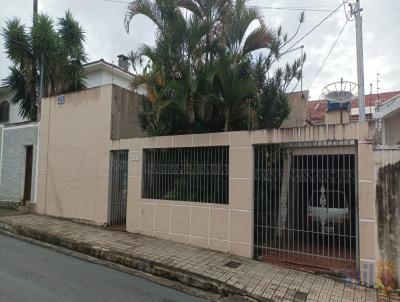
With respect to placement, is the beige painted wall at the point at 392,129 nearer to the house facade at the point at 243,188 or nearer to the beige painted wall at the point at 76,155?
the house facade at the point at 243,188

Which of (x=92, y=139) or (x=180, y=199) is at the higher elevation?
(x=92, y=139)

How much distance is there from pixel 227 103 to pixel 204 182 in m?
1.87

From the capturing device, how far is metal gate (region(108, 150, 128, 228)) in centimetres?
901

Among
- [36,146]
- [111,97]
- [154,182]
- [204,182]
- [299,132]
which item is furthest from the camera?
[36,146]

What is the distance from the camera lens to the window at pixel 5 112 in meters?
18.6

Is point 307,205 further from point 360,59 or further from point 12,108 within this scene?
point 12,108

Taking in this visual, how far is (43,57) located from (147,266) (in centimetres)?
947

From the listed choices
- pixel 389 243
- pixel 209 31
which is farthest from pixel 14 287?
pixel 209 31

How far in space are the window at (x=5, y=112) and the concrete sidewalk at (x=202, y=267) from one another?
12.5 meters

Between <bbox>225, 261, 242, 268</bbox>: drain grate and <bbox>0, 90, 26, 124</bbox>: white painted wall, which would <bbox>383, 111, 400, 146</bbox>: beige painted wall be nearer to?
<bbox>225, 261, 242, 268</bbox>: drain grate

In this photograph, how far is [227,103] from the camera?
7.49 meters

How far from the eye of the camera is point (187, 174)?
7617 millimetres

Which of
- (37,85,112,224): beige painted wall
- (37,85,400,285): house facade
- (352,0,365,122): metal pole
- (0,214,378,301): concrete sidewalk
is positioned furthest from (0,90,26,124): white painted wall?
(352,0,365,122): metal pole

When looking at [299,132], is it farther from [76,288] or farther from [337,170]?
[76,288]
